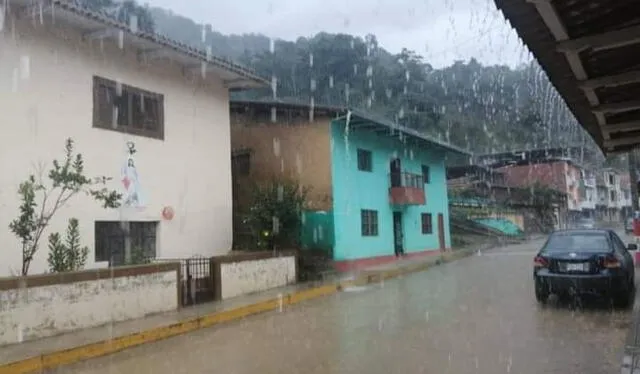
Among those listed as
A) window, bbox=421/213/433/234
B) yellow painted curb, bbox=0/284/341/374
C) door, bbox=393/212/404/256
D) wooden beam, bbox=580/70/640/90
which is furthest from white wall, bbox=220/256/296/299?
window, bbox=421/213/433/234

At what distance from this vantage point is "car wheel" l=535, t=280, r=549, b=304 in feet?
35.2

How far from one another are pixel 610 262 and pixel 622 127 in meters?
3.65

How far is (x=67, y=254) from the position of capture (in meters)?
10.1

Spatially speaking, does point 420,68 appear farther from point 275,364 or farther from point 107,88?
point 275,364

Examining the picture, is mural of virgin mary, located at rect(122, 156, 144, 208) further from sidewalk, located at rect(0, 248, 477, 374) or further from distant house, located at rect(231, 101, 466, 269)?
distant house, located at rect(231, 101, 466, 269)

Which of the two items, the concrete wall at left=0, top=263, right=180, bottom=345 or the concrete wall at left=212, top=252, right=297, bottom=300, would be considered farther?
the concrete wall at left=212, top=252, right=297, bottom=300

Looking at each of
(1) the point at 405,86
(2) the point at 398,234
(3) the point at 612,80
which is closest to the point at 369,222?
(2) the point at 398,234

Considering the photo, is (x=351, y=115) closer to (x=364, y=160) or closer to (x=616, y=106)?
(x=364, y=160)

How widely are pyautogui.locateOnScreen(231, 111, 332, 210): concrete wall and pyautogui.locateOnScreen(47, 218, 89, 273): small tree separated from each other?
8.88 m

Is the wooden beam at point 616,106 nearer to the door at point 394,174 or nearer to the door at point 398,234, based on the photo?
the door at point 394,174

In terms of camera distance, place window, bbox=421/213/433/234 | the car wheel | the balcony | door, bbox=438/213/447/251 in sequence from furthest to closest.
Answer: door, bbox=438/213/447/251 < window, bbox=421/213/433/234 < the balcony < the car wheel

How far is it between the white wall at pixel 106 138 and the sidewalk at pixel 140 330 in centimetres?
225

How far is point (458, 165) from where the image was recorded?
3512cm

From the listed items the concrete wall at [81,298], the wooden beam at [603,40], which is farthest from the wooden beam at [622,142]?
the concrete wall at [81,298]
